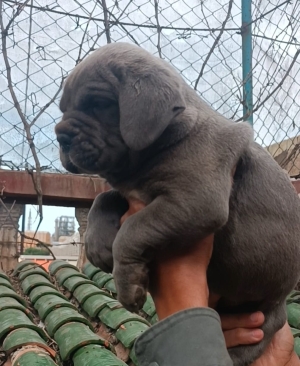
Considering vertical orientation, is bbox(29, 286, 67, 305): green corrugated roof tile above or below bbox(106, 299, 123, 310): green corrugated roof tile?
above

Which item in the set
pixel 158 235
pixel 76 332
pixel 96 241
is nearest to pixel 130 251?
pixel 158 235

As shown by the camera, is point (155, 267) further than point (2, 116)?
No

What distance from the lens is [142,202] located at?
2.02 m

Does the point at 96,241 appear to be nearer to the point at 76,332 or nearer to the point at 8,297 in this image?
the point at 76,332

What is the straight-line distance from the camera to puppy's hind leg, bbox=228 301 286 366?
222 centimetres

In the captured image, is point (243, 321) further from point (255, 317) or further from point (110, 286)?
point (110, 286)

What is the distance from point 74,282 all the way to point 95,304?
2.41ft

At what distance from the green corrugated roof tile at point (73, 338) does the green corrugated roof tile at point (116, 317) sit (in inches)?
10.8

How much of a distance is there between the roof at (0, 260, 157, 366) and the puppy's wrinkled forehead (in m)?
1.23

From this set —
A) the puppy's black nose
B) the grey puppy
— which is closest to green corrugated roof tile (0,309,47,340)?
the grey puppy

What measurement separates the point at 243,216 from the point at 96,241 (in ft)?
1.79

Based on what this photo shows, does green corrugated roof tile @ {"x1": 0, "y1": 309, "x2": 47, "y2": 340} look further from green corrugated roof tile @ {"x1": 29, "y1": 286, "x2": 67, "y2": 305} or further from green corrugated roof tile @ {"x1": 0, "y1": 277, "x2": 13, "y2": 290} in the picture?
green corrugated roof tile @ {"x1": 0, "y1": 277, "x2": 13, "y2": 290}

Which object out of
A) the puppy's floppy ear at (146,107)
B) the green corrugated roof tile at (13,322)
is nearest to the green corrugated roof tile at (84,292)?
the green corrugated roof tile at (13,322)

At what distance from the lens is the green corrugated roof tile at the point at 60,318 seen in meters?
3.32
